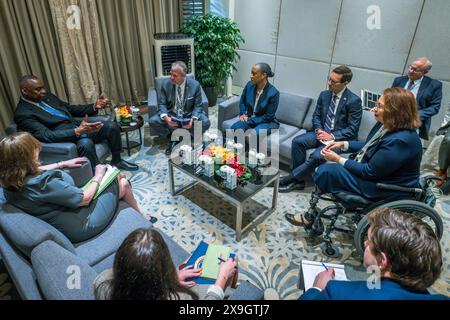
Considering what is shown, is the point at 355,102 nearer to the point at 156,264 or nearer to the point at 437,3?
the point at 437,3

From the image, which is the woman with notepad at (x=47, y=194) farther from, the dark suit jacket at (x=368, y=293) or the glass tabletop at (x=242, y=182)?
the dark suit jacket at (x=368, y=293)

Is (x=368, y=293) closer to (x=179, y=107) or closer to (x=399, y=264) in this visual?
(x=399, y=264)

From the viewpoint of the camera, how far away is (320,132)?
10.0 ft

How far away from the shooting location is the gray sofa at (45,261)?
4.14ft

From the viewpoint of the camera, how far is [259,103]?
137 inches

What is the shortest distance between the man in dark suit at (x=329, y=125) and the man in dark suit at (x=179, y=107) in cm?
127

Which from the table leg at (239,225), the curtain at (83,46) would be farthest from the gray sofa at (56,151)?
the table leg at (239,225)

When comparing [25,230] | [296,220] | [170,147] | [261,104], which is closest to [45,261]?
[25,230]

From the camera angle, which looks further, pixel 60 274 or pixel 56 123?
pixel 56 123

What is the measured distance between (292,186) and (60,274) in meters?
2.37

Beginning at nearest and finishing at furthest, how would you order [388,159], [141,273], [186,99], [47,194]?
[141,273]
[47,194]
[388,159]
[186,99]

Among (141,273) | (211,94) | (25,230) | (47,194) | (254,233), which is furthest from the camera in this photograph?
(211,94)

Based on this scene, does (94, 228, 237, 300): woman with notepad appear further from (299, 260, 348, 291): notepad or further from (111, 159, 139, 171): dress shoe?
(111, 159, 139, 171): dress shoe
